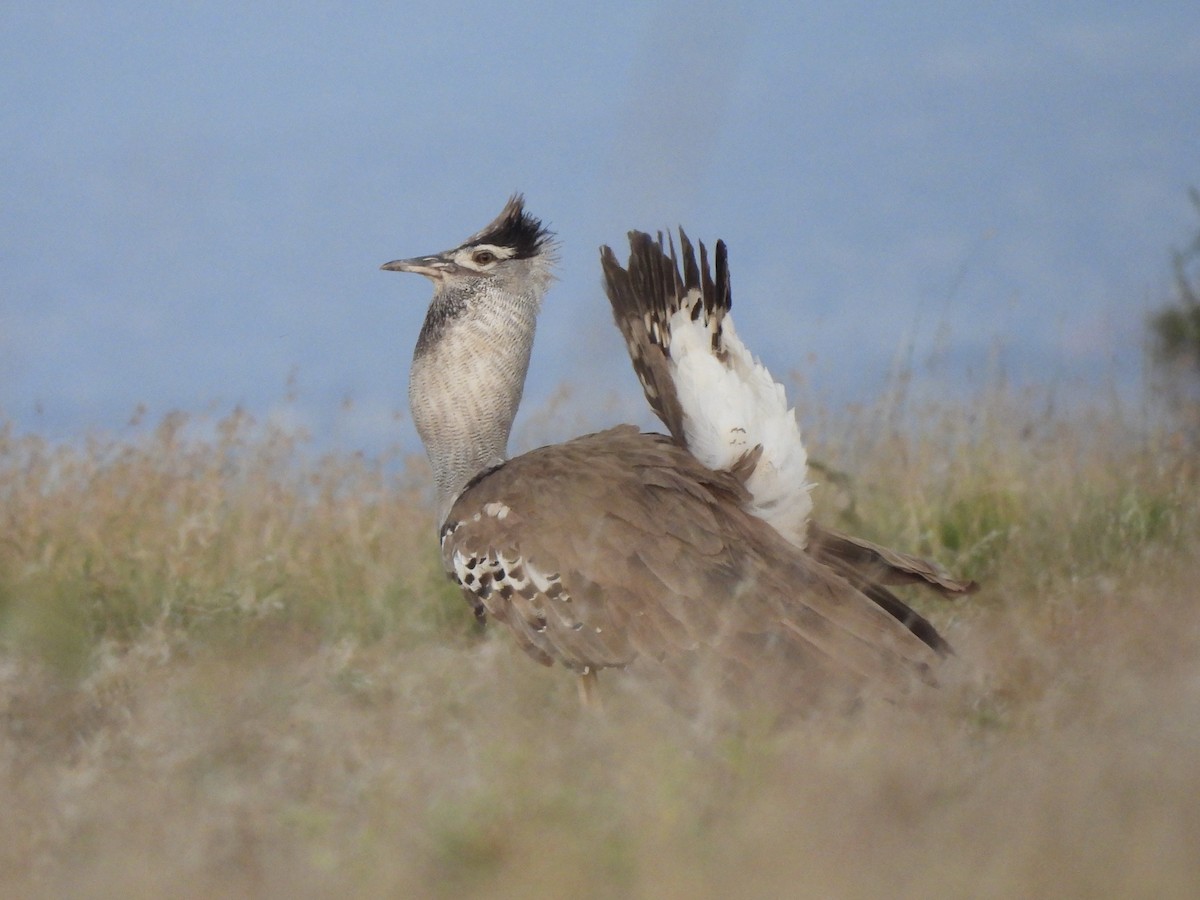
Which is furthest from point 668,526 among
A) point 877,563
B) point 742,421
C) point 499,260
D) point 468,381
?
point 499,260

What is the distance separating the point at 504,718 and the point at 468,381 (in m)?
1.33

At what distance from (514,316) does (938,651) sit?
1.60 metres

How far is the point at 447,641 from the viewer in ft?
15.3

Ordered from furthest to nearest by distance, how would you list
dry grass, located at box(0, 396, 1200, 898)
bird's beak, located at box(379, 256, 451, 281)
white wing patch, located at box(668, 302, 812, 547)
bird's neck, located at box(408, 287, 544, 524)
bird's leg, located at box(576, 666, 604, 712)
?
1. bird's beak, located at box(379, 256, 451, 281)
2. bird's neck, located at box(408, 287, 544, 524)
3. white wing patch, located at box(668, 302, 812, 547)
4. bird's leg, located at box(576, 666, 604, 712)
5. dry grass, located at box(0, 396, 1200, 898)

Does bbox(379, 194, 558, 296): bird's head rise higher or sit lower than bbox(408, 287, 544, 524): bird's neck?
higher

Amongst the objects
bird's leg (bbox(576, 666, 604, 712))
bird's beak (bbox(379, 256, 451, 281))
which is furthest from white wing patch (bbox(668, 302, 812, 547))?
bird's beak (bbox(379, 256, 451, 281))

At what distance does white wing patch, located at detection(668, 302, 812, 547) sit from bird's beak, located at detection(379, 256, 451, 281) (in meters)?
0.88

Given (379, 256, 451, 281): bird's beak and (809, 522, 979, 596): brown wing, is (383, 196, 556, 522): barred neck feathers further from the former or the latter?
(809, 522, 979, 596): brown wing

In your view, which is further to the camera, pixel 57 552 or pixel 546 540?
pixel 57 552

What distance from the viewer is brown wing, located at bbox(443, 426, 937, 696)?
11.1 feet

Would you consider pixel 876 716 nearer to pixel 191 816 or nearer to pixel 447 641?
pixel 191 816

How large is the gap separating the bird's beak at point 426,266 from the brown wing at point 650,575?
34.5 inches

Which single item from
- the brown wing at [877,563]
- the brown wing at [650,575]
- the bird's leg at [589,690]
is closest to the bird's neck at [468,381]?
the brown wing at [650,575]

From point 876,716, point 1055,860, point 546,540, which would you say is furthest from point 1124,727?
point 546,540
